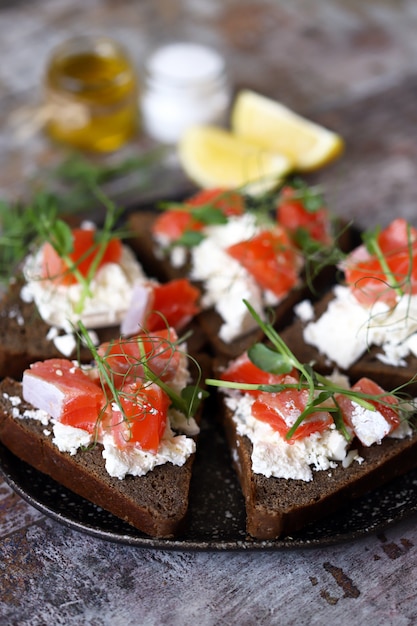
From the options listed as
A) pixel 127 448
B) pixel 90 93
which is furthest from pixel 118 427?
pixel 90 93

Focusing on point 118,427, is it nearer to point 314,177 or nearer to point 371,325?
point 371,325

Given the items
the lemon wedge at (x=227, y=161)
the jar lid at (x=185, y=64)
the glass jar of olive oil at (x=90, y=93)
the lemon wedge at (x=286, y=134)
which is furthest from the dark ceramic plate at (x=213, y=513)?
the jar lid at (x=185, y=64)

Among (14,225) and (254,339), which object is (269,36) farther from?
(254,339)

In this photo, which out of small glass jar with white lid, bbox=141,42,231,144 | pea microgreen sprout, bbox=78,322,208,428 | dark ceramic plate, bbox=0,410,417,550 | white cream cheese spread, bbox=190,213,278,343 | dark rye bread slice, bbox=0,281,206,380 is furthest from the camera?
small glass jar with white lid, bbox=141,42,231,144

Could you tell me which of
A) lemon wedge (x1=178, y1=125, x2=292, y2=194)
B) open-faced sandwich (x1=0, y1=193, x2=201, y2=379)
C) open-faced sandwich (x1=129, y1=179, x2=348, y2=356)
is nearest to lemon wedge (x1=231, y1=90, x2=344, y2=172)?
lemon wedge (x1=178, y1=125, x2=292, y2=194)

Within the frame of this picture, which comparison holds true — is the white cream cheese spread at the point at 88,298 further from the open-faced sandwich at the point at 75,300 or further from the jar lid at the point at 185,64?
the jar lid at the point at 185,64

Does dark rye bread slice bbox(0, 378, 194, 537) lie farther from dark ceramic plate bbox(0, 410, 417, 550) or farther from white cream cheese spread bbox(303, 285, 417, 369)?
white cream cheese spread bbox(303, 285, 417, 369)

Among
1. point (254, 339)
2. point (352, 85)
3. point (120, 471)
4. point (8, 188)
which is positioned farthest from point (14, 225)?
point (352, 85)
